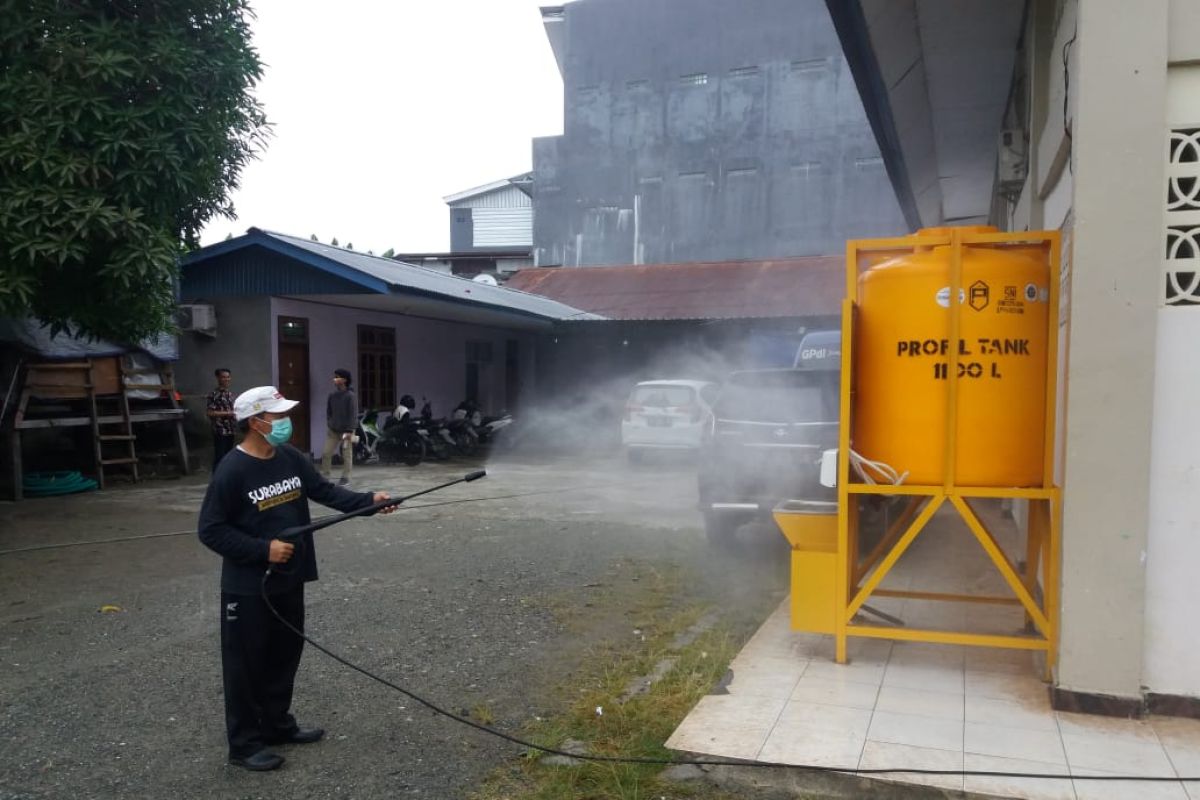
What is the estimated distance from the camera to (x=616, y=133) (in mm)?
26828

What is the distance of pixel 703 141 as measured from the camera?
25.9m

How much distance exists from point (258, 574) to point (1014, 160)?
6.66 m

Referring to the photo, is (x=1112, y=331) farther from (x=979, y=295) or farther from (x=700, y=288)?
(x=700, y=288)

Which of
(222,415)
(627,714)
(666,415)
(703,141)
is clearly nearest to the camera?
(627,714)

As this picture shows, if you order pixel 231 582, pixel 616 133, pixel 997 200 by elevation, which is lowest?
pixel 231 582

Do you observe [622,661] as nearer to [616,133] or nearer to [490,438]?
[490,438]

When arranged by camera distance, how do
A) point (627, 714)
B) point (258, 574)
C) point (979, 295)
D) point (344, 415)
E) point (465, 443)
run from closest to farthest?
1. point (258, 574)
2. point (627, 714)
3. point (979, 295)
4. point (344, 415)
5. point (465, 443)

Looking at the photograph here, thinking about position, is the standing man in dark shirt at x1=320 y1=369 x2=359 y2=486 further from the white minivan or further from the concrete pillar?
the concrete pillar

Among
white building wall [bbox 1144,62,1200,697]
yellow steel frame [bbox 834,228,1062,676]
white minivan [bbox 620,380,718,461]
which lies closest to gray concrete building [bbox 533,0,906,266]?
white minivan [bbox 620,380,718,461]

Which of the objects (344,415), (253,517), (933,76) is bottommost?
(344,415)

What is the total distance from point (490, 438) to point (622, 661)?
12.8 m

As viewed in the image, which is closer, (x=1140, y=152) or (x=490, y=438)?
(x=1140, y=152)

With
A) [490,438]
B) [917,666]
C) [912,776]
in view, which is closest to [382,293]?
[490,438]

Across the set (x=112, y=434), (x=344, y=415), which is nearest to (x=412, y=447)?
(x=344, y=415)
